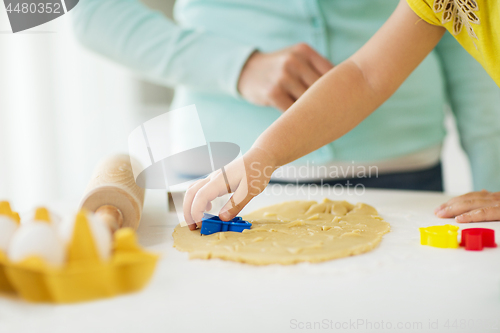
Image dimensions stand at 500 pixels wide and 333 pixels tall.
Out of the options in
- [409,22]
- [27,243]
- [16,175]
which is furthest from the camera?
[16,175]

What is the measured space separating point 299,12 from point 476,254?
0.57 metres

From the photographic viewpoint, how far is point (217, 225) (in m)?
0.49

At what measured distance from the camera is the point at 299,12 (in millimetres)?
792

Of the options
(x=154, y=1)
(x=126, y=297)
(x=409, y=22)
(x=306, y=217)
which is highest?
(x=154, y=1)

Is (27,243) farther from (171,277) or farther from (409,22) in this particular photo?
(409,22)

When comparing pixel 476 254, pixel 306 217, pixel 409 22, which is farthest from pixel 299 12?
pixel 476 254

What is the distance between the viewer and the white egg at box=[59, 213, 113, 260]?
0.26 metres

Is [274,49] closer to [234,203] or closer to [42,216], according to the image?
[234,203]

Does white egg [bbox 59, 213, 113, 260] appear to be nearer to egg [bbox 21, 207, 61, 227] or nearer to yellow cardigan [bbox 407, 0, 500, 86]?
egg [bbox 21, 207, 61, 227]

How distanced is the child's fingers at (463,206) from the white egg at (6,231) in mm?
515

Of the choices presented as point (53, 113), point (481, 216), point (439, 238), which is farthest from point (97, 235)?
point (53, 113)

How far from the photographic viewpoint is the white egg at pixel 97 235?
0.85 ft

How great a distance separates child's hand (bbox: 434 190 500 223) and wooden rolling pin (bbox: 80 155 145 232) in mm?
413

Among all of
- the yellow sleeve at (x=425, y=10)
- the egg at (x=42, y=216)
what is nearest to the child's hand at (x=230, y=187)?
the egg at (x=42, y=216)
